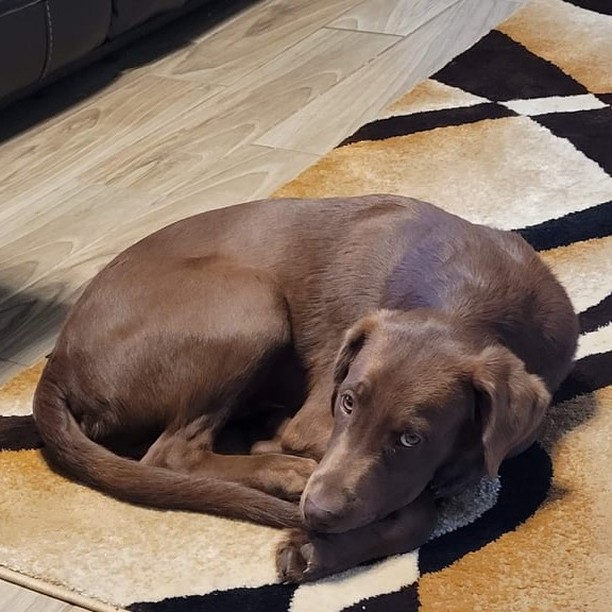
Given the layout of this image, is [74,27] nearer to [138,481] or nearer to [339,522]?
[138,481]

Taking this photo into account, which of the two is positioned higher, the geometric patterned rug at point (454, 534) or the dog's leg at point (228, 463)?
the dog's leg at point (228, 463)

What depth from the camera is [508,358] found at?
1746 millimetres

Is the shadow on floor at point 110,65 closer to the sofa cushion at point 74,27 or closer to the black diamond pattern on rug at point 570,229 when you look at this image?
the sofa cushion at point 74,27

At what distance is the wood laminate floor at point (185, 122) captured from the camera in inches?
108

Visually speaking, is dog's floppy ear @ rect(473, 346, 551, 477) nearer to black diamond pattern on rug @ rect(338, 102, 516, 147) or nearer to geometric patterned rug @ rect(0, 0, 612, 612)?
geometric patterned rug @ rect(0, 0, 612, 612)

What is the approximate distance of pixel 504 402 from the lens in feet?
5.56

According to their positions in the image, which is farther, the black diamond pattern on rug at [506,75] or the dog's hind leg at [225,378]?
the black diamond pattern on rug at [506,75]

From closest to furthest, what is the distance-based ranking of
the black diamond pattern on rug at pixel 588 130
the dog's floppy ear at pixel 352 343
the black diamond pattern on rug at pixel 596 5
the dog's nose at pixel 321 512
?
the dog's nose at pixel 321 512 < the dog's floppy ear at pixel 352 343 < the black diamond pattern on rug at pixel 588 130 < the black diamond pattern on rug at pixel 596 5

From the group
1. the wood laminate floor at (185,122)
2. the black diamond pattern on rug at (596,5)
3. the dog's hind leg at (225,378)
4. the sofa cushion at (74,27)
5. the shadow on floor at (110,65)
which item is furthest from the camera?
the black diamond pattern on rug at (596,5)

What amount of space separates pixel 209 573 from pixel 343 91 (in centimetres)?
194

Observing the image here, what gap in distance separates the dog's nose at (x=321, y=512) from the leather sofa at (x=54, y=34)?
5.81 feet

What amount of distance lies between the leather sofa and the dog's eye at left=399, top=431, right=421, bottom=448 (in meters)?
1.79

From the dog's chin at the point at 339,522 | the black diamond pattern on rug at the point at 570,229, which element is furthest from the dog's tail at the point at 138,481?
the black diamond pattern on rug at the point at 570,229

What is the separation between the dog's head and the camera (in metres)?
1.68
